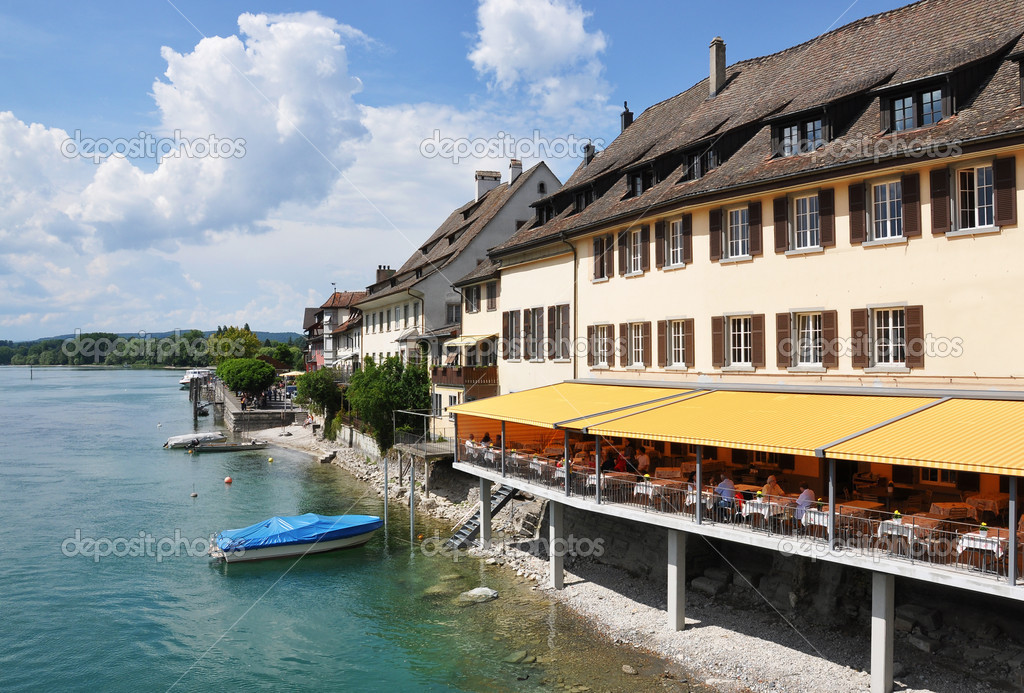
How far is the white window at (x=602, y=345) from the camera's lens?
1077 inches

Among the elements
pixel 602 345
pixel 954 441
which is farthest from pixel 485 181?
pixel 954 441

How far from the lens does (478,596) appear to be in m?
23.7

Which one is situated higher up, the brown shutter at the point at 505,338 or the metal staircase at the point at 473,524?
the brown shutter at the point at 505,338

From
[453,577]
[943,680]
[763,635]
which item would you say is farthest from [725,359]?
[453,577]

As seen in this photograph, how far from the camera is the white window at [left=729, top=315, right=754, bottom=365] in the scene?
21391 millimetres

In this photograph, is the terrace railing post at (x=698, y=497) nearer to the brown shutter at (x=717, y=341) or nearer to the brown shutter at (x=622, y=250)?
the brown shutter at (x=717, y=341)

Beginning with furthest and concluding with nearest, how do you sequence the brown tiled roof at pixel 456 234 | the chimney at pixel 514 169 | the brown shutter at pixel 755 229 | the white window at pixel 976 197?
the chimney at pixel 514 169 → the brown tiled roof at pixel 456 234 → the brown shutter at pixel 755 229 → the white window at pixel 976 197

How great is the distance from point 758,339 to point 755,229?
10.5 ft

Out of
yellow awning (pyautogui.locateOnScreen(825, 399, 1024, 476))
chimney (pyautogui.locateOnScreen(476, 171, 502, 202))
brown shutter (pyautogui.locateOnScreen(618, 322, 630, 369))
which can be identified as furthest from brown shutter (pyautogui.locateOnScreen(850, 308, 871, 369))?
chimney (pyautogui.locateOnScreen(476, 171, 502, 202))

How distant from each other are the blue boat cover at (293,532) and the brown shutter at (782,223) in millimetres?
20488

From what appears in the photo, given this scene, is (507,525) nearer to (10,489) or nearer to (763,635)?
(763,635)

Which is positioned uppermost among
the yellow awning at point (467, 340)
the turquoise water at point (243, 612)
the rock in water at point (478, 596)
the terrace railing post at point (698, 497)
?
the yellow awning at point (467, 340)

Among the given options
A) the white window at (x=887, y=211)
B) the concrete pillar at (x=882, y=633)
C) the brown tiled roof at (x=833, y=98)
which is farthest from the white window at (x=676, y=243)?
the concrete pillar at (x=882, y=633)

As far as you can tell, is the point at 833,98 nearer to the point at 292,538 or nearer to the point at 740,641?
the point at 740,641
